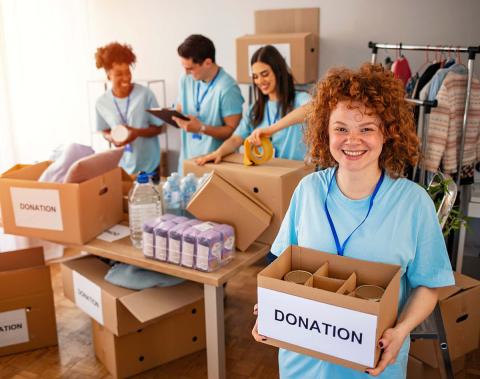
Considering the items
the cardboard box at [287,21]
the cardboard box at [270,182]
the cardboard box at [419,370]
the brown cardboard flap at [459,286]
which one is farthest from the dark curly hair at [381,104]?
the cardboard box at [287,21]

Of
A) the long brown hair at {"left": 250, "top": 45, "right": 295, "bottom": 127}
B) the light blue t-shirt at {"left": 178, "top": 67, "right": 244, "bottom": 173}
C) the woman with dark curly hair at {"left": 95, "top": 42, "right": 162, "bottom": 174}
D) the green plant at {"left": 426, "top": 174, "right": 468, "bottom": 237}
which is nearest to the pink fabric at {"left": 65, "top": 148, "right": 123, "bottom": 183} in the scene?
the long brown hair at {"left": 250, "top": 45, "right": 295, "bottom": 127}

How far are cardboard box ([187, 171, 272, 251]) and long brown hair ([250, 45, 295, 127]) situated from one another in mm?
949

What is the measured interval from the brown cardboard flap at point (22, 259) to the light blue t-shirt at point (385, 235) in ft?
5.64

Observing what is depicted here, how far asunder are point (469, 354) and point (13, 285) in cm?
227

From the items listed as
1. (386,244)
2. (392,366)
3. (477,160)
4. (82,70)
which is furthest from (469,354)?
(82,70)

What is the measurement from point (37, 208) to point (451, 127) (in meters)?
2.15

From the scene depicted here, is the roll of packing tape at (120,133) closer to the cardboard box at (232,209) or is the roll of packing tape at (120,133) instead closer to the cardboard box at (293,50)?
the cardboard box at (293,50)

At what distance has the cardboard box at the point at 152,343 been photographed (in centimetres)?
240

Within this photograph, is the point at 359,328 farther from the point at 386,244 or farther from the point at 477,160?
the point at 477,160

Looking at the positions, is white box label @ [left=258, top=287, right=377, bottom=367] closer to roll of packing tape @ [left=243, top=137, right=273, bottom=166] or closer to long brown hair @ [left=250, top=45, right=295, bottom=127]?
roll of packing tape @ [left=243, top=137, right=273, bottom=166]

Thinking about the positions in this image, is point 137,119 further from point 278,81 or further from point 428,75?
point 428,75

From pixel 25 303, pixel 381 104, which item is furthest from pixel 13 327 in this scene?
pixel 381 104

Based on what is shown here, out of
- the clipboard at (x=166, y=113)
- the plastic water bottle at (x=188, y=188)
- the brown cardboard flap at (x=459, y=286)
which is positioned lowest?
the brown cardboard flap at (x=459, y=286)

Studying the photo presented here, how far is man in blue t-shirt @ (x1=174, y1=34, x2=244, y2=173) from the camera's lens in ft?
10.1
